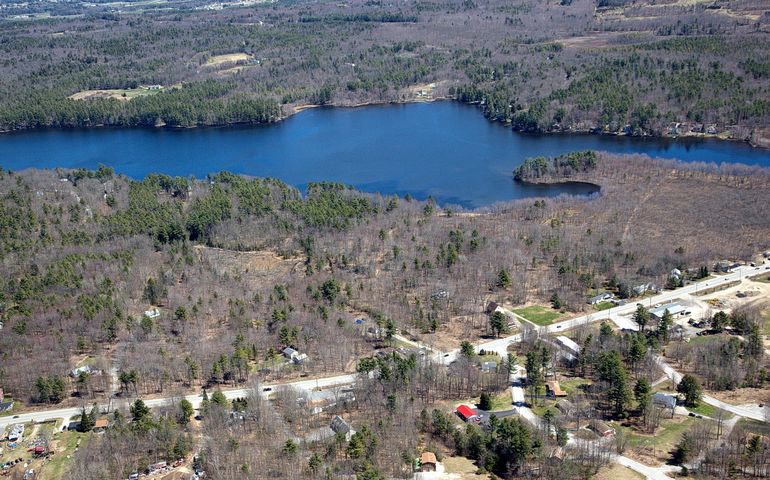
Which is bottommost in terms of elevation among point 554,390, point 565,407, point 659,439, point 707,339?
point 659,439

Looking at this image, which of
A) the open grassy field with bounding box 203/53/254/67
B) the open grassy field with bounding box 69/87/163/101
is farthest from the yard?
the open grassy field with bounding box 203/53/254/67

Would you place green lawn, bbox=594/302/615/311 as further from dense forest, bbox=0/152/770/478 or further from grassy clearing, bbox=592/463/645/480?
grassy clearing, bbox=592/463/645/480

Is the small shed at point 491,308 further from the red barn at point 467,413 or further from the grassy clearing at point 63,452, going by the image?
the grassy clearing at point 63,452

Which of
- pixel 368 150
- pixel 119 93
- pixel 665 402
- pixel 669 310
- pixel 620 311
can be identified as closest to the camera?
pixel 665 402

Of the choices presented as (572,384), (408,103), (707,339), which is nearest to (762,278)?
(707,339)

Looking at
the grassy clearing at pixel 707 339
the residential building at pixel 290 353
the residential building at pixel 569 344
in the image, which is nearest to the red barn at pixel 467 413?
the residential building at pixel 569 344

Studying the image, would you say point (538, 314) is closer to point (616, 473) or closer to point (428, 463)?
point (616, 473)
